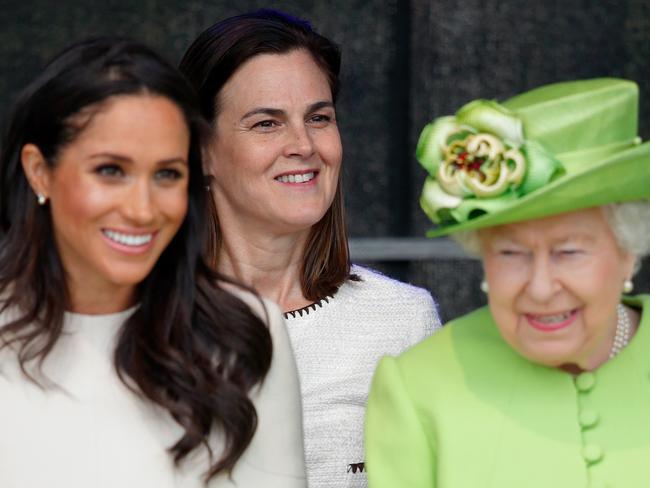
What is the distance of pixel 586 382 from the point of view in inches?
139

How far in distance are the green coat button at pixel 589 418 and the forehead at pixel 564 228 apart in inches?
14.2

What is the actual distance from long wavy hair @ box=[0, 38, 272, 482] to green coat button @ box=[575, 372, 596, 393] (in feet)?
2.14

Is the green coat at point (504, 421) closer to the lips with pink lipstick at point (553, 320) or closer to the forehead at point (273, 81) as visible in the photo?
the lips with pink lipstick at point (553, 320)

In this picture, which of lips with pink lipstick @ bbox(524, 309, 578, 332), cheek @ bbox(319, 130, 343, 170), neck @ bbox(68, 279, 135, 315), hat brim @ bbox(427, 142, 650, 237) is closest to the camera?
hat brim @ bbox(427, 142, 650, 237)

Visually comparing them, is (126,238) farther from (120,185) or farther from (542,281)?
(542,281)

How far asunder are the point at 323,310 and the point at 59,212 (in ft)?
3.59

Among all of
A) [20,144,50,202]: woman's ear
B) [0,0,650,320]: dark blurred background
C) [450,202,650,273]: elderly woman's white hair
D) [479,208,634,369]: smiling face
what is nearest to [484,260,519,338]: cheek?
[479,208,634,369]: smiling face

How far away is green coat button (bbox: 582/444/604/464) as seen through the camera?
3.45m

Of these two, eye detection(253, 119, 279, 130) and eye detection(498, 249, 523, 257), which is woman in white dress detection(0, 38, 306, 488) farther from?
eye detection(253, 119, 279, 130)

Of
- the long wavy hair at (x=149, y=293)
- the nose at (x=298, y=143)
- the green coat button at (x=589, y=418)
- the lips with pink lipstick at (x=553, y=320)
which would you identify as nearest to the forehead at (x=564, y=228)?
the lips with pink lipstick at (x=553, y=320)

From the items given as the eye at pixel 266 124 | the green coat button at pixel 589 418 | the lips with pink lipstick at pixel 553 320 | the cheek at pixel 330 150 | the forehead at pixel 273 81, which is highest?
the forehead at pixel 273 81

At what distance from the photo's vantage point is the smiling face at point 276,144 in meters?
4.35

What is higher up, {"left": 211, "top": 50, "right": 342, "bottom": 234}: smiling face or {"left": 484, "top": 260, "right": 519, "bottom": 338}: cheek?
{"left": 211, "top": 50, "right": 342, "bottom": 234}: smiling face

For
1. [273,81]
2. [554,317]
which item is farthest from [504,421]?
[273,81]
